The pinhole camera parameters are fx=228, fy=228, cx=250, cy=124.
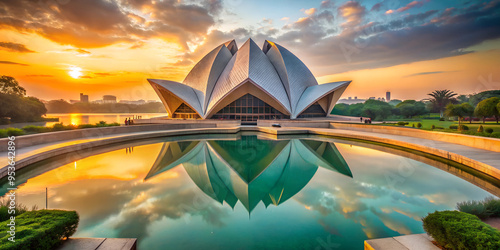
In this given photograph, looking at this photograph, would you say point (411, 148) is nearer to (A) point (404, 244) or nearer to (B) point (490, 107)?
(A) point (404, 244)

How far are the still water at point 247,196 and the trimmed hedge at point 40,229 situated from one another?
985 millimetres

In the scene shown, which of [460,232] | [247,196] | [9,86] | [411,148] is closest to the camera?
[460,232]

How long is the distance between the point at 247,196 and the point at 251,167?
2892 mm

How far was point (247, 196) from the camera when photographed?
6.16 metres

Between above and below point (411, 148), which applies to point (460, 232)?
above

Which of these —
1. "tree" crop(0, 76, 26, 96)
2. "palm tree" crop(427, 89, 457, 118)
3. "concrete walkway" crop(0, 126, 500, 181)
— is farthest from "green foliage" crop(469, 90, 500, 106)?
"tree" crop(0, 76, 26, 96)

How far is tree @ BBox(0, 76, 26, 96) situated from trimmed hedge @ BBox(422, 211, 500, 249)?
52251mm

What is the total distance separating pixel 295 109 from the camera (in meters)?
29.2

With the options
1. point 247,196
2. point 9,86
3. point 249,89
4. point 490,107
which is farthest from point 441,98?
point 9,86

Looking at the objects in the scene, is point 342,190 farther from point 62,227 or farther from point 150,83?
point 150,83

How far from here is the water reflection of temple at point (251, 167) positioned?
20.9 feet

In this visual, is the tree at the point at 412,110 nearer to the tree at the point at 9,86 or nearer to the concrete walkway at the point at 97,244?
the concrete walkway at the point at 97,244

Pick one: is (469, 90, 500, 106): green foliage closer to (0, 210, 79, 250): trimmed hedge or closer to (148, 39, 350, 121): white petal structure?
(148, 39, 350, 121): white petal structure

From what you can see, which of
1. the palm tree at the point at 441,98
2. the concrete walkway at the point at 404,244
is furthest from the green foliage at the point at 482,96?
the concrete walkway at the point at 404,244
